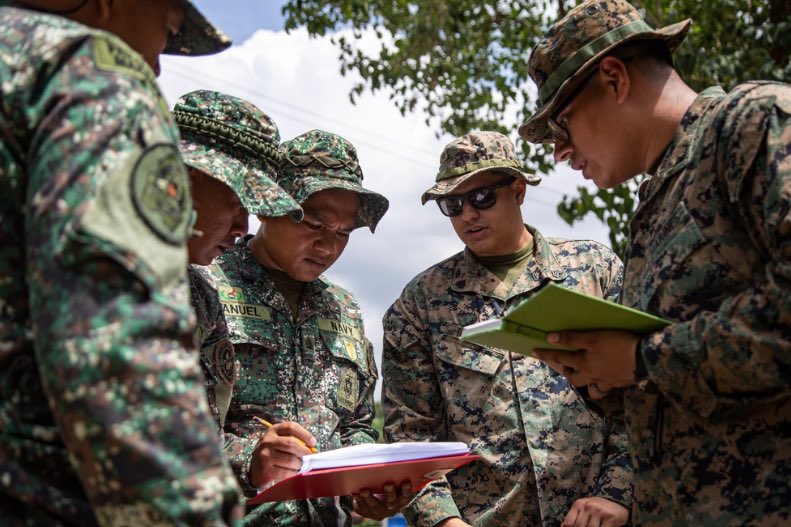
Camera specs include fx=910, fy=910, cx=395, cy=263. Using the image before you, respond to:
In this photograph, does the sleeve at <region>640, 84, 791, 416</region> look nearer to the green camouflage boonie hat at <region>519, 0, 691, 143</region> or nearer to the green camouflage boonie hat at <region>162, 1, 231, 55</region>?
the green camouflage boonie hat at <region>519, 0, 691, 143</region>

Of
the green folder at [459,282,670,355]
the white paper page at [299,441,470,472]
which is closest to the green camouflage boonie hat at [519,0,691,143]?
the green folder at [459,282,670,355]

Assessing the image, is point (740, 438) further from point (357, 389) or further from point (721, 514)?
point (357, 389)

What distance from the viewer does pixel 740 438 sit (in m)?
2.19

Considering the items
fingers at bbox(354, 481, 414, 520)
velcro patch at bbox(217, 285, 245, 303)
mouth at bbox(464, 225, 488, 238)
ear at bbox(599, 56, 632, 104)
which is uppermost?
ear at bbox(599, 56, 632, 104)

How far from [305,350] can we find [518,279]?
3.44 feet

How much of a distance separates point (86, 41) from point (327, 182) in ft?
7.52

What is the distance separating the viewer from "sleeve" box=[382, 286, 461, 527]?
12.7ft

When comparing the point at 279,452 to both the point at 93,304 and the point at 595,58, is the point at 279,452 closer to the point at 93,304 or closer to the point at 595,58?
the point at 595,58

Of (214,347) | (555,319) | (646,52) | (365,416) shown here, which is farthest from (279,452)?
(646,52)

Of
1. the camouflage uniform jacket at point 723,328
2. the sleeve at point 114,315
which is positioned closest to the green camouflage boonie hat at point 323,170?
the camouflage uniform jacket at point 723,328

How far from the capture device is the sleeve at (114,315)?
1.33 m

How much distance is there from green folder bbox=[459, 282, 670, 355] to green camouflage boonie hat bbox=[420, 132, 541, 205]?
1829 mm

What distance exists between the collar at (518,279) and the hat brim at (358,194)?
45 centimetres

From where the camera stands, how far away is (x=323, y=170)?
152 inches
